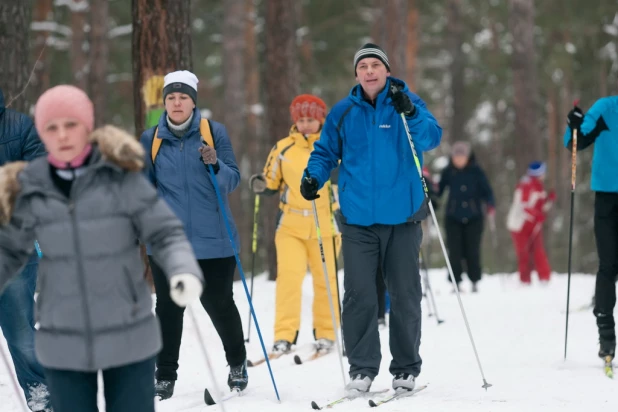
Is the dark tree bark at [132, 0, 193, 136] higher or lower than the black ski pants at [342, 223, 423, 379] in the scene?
higher

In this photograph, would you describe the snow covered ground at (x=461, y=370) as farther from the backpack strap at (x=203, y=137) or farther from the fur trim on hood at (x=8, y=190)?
the fur trim on hood at (x=8, y=190)

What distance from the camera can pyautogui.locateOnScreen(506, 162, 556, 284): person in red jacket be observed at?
14.5 metres

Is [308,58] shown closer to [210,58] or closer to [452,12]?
[452,12]

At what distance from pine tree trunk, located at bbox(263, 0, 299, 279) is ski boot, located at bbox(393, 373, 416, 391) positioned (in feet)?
21.7

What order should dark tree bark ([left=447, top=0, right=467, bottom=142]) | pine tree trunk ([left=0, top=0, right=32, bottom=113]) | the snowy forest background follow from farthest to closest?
dark tree bark ([left=447, top=0, right=467, bottom=142]) < the snowy forest background < pine tree trunk ([left=0, top=0, right=32, bottom=113])

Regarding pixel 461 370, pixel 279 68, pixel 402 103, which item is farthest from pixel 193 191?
pixel 279 68

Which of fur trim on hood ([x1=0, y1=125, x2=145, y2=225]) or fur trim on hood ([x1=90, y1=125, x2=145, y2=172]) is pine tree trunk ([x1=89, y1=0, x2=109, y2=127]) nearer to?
fur trim on hood ([x1=0, y1=125, x2=145, y2=225])

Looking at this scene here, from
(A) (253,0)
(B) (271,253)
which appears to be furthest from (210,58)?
(B) (271,253)

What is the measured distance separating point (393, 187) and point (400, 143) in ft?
0.94

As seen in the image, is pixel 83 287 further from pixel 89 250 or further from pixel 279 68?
pixel 279 68

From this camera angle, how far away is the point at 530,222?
47.7 feet

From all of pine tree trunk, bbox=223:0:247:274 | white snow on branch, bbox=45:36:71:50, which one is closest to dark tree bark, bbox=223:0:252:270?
pine tree trunk, bbox=223:0:247:274

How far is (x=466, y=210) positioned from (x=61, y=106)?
1014 centimetres

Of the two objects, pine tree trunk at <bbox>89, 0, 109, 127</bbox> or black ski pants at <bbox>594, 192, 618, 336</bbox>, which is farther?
pine tree trunk at <bbox>89, 0, 109, 127</bbox>
